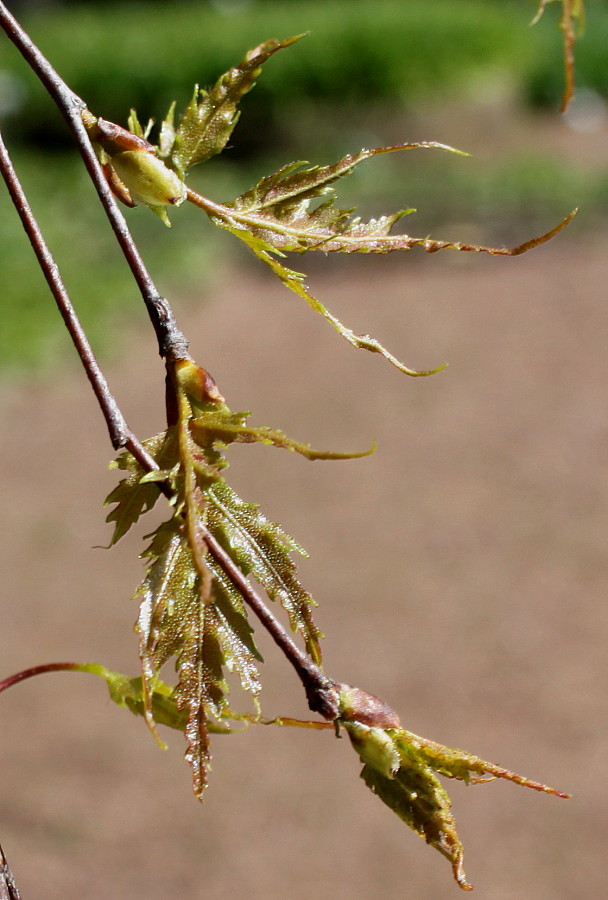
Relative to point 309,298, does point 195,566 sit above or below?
below

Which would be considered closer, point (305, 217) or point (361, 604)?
point (305, 217)

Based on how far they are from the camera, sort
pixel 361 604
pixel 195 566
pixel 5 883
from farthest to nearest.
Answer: pixel 361 604
pixel 5 883
pixel 195 566

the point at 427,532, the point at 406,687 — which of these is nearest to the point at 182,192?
the point at 406,687

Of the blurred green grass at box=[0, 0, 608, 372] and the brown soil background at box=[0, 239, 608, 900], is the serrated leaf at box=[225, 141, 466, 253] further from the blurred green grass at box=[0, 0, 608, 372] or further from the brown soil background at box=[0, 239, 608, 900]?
the blurred green grass at box=[0, 0, 608, 372]

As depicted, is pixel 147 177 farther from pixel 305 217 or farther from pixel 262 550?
pixel 262 550

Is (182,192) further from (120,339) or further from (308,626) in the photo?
(120,339)

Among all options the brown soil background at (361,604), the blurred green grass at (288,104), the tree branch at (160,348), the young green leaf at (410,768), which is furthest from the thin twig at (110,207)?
the blurred green grass at (288,104)

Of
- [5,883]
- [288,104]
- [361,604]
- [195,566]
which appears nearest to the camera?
[195,566]

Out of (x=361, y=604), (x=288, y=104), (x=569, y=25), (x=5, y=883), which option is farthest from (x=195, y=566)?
(x=288, y=104)
